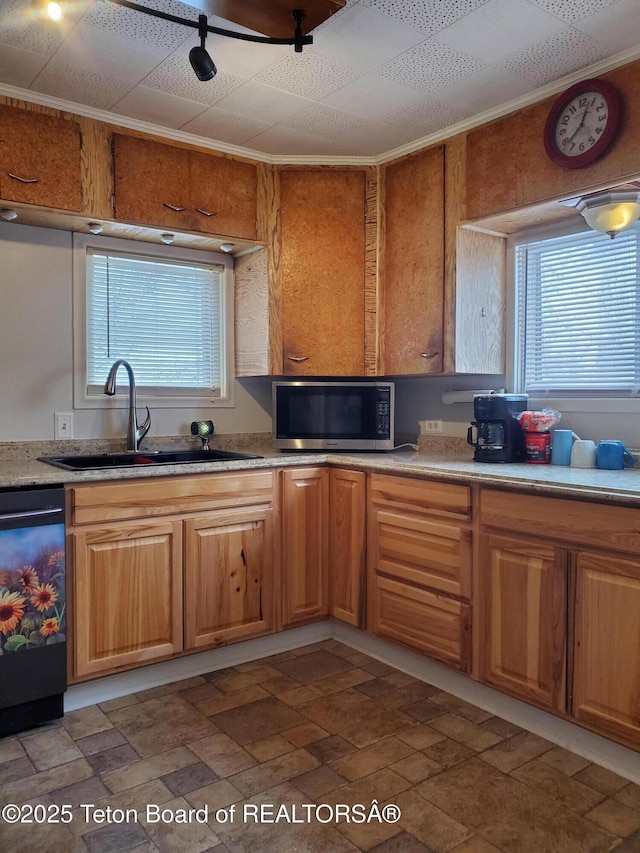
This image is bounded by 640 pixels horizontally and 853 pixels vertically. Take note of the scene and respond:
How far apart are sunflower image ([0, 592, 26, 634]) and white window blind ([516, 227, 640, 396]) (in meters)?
2.22

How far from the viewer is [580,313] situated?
267 centimetres

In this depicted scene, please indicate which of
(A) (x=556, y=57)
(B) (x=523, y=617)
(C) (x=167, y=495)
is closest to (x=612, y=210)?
(A) (x=556, y=57)

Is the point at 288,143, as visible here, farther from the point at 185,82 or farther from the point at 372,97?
the point at 185,82

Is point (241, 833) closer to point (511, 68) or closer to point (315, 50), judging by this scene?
point (315, 50)

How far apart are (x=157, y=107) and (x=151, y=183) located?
11.9 inches

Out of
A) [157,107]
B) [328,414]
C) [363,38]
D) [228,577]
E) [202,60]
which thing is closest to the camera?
[202,60]

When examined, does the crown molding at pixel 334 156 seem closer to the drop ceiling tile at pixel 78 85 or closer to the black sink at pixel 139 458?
the drop ceiling tile at pixel 78 85

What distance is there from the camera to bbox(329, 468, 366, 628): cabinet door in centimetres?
280

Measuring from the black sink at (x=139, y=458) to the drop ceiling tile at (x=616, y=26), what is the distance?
1.97 metres

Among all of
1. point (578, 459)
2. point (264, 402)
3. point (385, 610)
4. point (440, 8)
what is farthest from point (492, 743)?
point (440, 8)

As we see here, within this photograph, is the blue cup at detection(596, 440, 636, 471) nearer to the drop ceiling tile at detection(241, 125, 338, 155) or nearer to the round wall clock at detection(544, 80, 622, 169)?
the round wall clock at detection(544, 80, 622, 169)

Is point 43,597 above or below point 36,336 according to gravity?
below

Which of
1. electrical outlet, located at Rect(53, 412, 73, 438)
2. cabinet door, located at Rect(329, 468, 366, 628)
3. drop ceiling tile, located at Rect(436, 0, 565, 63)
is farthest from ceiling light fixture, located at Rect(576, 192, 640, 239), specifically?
electrical outlet, located at Rect(53, 412, 73, 438)

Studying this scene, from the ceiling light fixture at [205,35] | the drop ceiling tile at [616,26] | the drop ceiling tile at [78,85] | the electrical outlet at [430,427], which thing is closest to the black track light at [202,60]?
the ceiling light fixture at [205,35]
